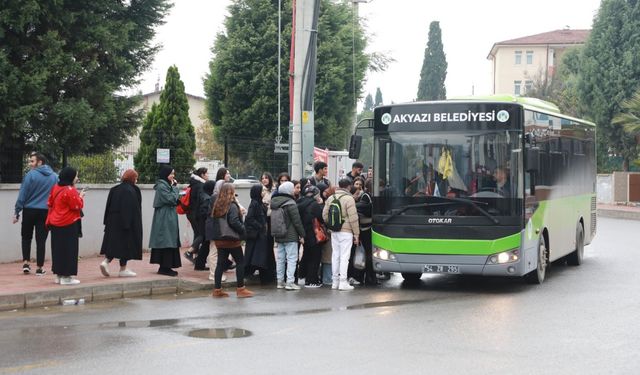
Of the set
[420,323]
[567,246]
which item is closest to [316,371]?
[420,323]

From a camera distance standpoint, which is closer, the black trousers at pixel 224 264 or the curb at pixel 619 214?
the black trousers at pixel 224 264

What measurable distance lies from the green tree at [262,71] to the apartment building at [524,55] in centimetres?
7281

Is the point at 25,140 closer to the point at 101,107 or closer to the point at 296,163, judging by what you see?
the point at 101,107

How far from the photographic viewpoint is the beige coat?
48.4ft

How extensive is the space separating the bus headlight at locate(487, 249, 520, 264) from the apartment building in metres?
98.9

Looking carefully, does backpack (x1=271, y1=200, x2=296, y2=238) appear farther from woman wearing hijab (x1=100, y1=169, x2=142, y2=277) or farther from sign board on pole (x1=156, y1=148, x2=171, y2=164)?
sign board on pole (x1=156, y1=148, x2=171, y2=164)

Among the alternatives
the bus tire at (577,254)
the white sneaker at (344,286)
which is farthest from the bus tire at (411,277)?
the bus tire at (577,254)

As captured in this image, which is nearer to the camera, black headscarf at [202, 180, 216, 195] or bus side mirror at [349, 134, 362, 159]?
bus side mirror at [349, 134, 362, 159]

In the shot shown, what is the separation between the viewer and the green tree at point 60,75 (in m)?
17.2

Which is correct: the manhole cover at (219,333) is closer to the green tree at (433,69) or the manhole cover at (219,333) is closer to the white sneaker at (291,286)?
the white sneaker at (291,286)

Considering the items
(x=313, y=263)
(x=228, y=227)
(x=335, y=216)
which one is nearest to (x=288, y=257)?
(x=313, y=263)

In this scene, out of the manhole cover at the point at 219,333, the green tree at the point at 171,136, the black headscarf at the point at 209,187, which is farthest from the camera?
the green tree at the point at 171,136

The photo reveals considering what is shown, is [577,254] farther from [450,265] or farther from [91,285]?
[91,285]

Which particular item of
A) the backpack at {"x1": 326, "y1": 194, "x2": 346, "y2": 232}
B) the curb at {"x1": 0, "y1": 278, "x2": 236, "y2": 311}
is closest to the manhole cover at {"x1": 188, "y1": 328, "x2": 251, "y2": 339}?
the curb at {"x1": 0, "y1": 278, "x2": 236, "y2": 311}
